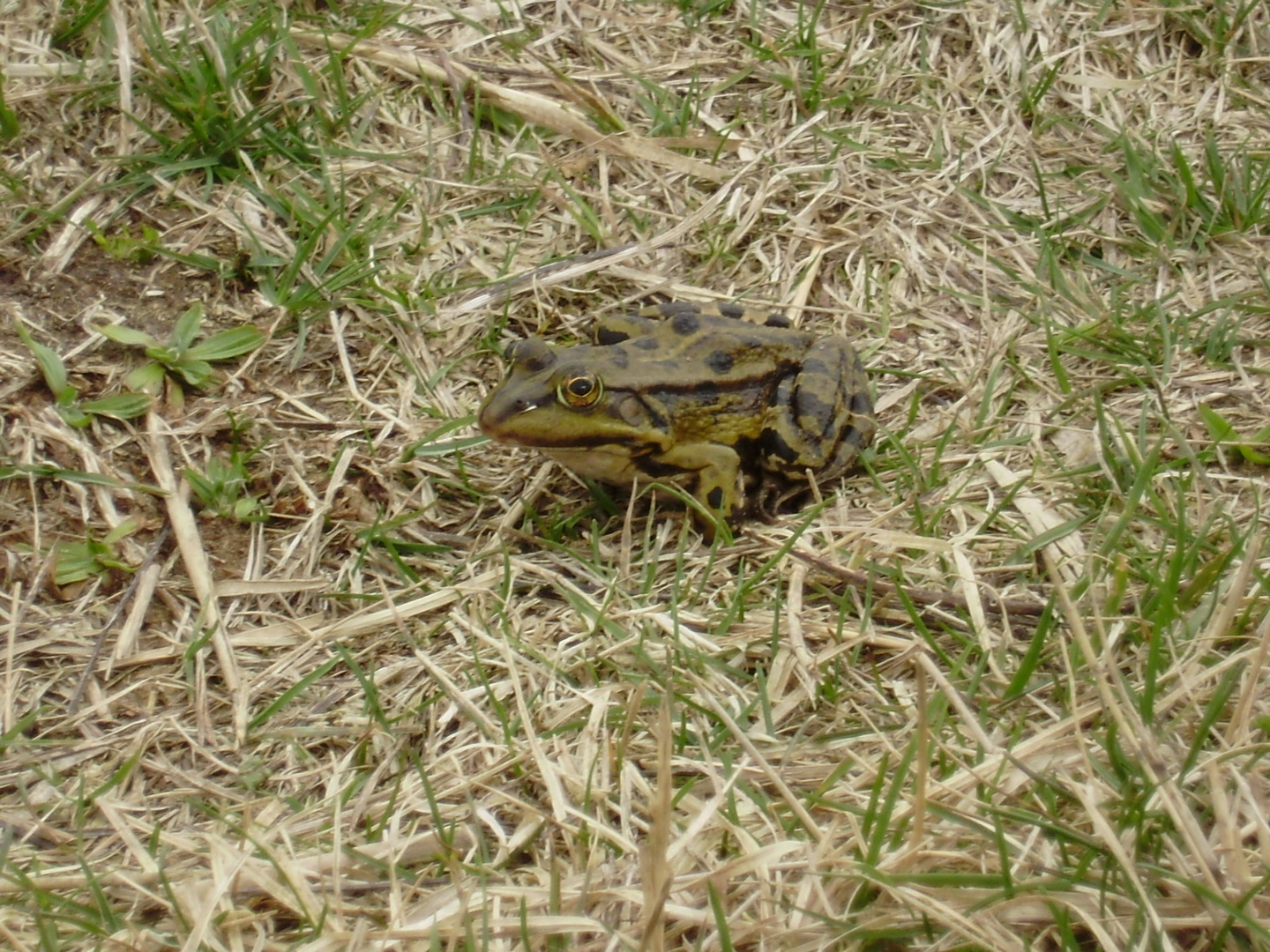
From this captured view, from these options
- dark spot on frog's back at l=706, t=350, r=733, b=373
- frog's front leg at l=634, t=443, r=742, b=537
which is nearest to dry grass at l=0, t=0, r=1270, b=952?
frog's front leg at l=634, t=443, r=742, b=537

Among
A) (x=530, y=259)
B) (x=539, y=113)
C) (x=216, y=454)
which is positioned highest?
(x=539, y=113)

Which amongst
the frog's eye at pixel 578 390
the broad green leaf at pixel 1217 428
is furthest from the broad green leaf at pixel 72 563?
the broad green leaf at pixel 1217 428

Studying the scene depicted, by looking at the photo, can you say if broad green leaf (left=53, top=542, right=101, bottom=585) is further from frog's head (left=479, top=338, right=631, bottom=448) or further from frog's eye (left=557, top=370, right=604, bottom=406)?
frog's eye (left=557, top=370, right=604, bottom=406)

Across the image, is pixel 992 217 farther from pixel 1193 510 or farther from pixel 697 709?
pixel 697 709

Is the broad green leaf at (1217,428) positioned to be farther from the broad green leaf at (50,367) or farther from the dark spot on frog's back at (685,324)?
the broad green leaf at (50,367)

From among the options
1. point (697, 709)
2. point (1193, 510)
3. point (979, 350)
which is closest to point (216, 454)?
point (697, 709)
